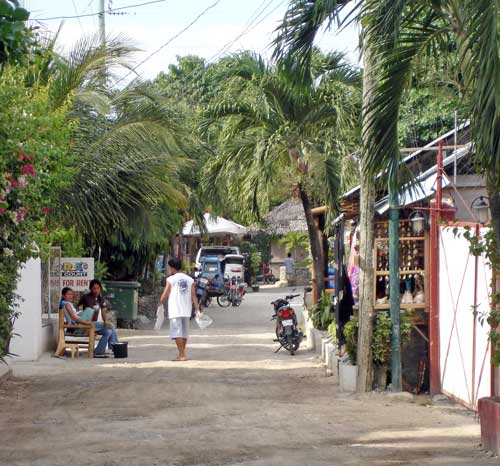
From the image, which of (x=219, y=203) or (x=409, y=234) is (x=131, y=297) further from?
(x=409, y=234)

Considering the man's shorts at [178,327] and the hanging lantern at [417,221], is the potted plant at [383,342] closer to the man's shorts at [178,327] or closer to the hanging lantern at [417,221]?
the hanging lantern at [417,221]

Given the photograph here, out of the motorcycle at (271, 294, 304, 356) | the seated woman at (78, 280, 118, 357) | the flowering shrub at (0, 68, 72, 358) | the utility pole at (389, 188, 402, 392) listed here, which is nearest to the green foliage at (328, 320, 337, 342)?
the motorcycle at (271, 294, 304, 356)

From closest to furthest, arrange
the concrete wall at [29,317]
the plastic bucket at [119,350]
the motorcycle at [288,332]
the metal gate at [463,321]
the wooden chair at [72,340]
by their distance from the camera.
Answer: the metal gate at [463,321]
the concrete wall at [29,317]
the wooden chair at [72,340]
the plastic bucket at [119,350]
the motorcycle at [288,332]

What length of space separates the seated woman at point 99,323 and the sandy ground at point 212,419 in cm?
100

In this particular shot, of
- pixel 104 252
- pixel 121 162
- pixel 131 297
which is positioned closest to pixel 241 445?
pixel 121 162

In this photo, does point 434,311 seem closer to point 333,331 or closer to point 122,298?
point 333,331

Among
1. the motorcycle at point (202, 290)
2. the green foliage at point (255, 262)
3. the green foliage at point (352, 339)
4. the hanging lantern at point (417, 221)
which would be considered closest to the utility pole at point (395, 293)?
the hanging lantern at point (417, 221)

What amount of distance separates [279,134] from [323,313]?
3523 mm

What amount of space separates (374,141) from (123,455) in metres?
3.76

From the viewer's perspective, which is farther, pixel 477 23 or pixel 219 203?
pixel 219 203

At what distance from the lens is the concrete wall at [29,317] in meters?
16.8

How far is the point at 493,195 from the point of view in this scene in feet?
28.1

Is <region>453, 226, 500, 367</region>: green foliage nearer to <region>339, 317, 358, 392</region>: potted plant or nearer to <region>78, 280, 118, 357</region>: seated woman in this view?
<region>339, 317, 358, 392</region>: potted plant

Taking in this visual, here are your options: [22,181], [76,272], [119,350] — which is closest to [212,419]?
[22,181]
